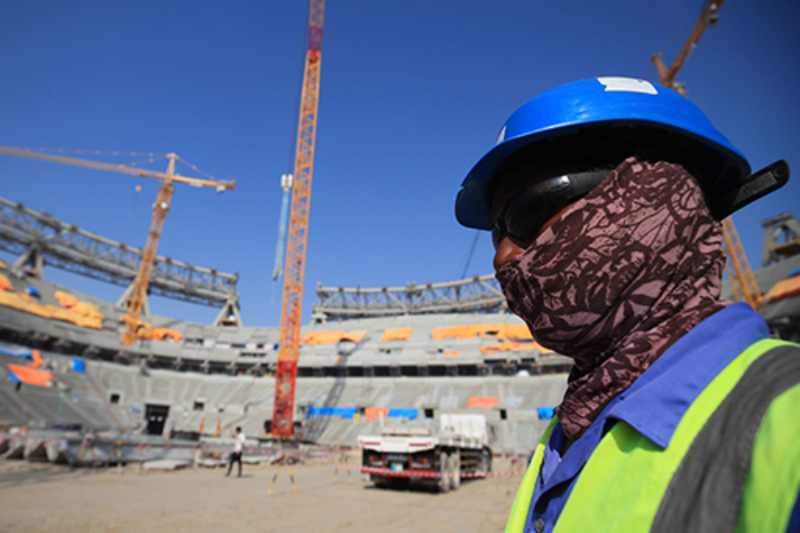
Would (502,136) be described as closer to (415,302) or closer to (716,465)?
(716,465)

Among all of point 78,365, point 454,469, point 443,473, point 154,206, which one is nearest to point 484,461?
point 454,469

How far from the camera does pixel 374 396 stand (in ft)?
125

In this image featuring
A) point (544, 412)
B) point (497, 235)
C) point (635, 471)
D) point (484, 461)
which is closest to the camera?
point (635, 471)

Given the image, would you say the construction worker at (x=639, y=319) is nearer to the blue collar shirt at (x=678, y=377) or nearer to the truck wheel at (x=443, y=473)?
the blue collar shirt at (x=678, y=377)

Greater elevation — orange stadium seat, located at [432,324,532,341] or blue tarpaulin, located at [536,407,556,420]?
orange stadium seat, located at [432,324,532,341]

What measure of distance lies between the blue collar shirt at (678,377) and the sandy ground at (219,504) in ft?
26.1

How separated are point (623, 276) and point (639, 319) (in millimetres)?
131

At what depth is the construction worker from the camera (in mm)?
688

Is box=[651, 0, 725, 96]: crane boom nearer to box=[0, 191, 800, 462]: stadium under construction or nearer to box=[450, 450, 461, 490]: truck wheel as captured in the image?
box=[0, 191, 800, 462]: stadium under construction

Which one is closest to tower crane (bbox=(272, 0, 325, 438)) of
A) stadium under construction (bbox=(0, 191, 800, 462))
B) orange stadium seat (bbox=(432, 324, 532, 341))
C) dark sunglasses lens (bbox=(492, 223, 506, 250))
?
stadium under construction (bbox=(0, 191, 800, 462))

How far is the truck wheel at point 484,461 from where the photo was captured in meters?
16.5

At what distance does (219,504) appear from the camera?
962 centimetres

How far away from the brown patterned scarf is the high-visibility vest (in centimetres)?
23

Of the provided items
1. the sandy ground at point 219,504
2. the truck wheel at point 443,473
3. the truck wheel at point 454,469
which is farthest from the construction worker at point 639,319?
the truck wheel at point 454,469
